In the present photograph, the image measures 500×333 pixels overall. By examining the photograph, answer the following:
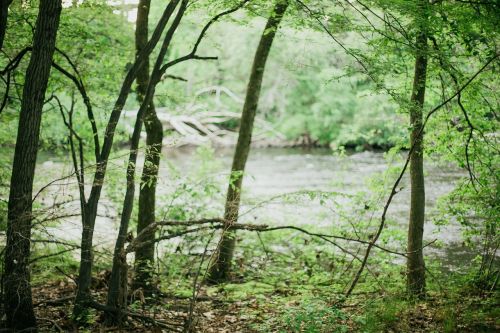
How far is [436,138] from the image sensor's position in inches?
273

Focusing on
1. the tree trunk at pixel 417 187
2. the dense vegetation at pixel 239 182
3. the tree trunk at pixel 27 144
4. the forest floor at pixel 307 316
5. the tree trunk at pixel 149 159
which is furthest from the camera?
the tree trunk at pixel 149 159

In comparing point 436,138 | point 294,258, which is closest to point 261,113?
point 294,258

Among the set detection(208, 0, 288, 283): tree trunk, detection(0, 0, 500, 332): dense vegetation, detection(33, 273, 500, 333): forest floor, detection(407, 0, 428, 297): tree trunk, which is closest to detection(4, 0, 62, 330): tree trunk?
detection(0, 0, 500, 332): dense vegetation

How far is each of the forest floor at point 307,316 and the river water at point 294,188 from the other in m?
1.13

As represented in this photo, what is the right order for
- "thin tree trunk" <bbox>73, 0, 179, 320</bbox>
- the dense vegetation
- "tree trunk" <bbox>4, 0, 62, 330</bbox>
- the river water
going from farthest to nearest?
the river water → "thin tree trunk" <bbox>73, 0, 179, 320</bbox> → the dense vegetation → "tree trunk" <bbox>4, 0, 62, 330</bbox>

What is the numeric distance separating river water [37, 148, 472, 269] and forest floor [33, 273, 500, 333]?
1128mm

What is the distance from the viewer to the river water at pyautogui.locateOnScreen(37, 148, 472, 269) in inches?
334

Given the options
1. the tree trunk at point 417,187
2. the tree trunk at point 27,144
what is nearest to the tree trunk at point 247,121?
the tree trunk at point 417,187

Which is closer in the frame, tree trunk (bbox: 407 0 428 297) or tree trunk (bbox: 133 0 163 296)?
tree trunk (bbox: 407 0 428 297)

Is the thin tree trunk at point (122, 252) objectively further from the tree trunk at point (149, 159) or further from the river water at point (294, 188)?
the tree trunk at point (149, 159)

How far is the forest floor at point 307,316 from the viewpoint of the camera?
5.33m

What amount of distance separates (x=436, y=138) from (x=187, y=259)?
5.46 metres

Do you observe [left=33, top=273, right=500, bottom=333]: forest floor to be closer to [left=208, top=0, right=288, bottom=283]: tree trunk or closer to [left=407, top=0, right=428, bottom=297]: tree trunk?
[left=407, top=0, right=428, bottom=297]: tree trunk

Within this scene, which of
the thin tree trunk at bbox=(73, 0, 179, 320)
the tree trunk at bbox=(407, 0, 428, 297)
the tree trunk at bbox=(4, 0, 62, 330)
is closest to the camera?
the tree trunk at bbox=(4, 0, 62, 330)
